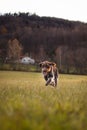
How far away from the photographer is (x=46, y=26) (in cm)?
16338

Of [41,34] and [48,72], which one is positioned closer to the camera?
[48,72]

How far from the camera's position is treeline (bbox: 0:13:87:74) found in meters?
126

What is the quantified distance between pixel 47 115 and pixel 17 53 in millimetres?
109476

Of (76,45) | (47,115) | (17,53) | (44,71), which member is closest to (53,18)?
(76,45)

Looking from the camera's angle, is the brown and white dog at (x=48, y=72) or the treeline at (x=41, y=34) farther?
the treeline at (x=41, y=34)

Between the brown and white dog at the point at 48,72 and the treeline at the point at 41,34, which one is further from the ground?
the treeline at the point at 41,34

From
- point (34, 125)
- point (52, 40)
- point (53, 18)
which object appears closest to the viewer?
point (34, 125)

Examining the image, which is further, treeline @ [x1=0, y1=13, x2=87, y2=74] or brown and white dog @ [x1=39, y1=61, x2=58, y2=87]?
treeline @ [x1=0, y1=13, x2=87, y2=74]

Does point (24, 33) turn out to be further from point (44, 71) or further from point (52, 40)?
point (44, 71)

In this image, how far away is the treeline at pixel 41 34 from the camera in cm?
12616

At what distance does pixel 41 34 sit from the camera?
14975cm

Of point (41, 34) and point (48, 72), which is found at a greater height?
point (41, 34)

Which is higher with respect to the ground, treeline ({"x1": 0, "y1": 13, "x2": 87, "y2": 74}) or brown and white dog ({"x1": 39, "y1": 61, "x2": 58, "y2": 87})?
treeline ({"x1": 0, "y1": 13, "x2": 87, "y2": 74})

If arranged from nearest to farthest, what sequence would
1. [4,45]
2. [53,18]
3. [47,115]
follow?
[47,115] → [4,45] → [53,18]
